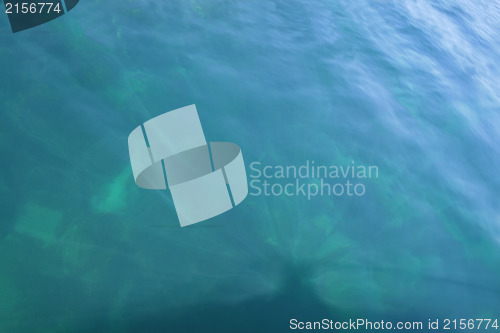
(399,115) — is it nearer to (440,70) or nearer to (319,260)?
(440,70)
